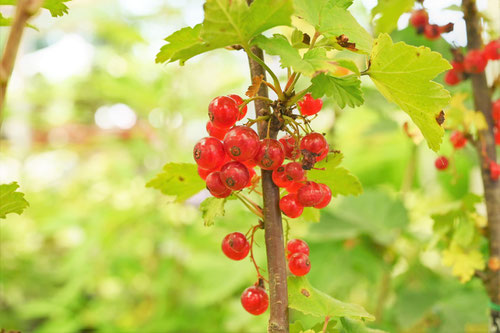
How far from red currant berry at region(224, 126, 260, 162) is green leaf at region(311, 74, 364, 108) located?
2.5 inches

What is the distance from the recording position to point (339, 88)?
37 cm

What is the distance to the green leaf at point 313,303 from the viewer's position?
39 cm

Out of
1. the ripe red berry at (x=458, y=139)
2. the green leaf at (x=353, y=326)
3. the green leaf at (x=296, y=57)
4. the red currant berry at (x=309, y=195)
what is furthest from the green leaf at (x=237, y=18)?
Answer: the ripe red berry at (x=458, y=139)

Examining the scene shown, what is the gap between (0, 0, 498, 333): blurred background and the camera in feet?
3.41

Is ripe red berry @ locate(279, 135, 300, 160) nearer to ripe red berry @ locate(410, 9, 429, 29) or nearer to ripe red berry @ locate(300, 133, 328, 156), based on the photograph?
ripe red berry @ locate(300, 133, 328, 156)

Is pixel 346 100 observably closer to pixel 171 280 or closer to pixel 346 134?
pixel 171 280

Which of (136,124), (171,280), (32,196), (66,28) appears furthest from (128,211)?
(66,28)

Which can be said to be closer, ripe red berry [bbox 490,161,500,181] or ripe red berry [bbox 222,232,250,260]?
ripe red berry [bbox 222,232,250,260]

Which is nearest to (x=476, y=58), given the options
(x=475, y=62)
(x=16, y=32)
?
(x=475, y=62)

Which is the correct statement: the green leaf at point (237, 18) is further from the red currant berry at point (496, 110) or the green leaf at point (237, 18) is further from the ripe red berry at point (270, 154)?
the red currant berry at point (496, 110)

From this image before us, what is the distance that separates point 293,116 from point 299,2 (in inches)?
3.7

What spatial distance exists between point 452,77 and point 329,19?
427 millimetres

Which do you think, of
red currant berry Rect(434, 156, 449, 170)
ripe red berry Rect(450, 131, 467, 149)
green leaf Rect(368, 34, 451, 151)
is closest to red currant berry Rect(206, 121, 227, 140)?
green leaf Rect(368, 34, 451, 151)

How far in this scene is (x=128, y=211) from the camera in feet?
4.61
